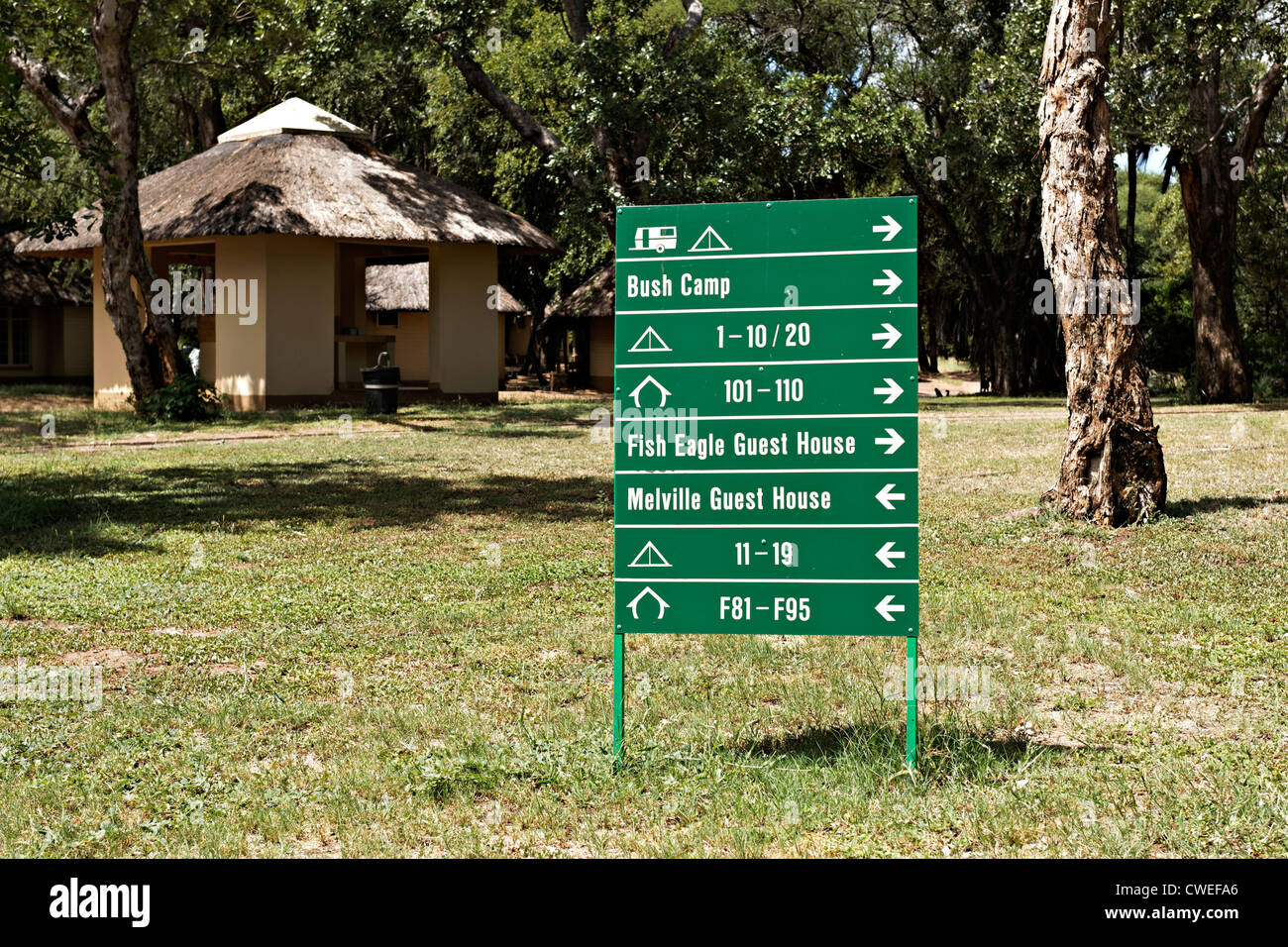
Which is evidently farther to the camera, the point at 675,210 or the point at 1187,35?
the point at 1187,35

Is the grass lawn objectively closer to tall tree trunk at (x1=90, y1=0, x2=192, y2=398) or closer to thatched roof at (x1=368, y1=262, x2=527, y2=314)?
tall tree trunk at (x1=90, y1=0, x2=192, y2=398)

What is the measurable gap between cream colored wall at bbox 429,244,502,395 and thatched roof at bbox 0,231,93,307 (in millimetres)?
A: 15604

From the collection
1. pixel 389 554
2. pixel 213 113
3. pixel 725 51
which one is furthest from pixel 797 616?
pixel 213 113

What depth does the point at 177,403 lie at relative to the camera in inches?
887

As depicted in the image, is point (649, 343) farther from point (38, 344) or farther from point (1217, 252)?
point (38, 344)

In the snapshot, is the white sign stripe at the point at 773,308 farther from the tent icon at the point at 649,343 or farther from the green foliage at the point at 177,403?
the green foliage at the point at 177,403

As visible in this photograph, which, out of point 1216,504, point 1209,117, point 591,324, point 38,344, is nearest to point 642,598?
point 1216,504

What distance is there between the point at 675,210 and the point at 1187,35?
21691 mm

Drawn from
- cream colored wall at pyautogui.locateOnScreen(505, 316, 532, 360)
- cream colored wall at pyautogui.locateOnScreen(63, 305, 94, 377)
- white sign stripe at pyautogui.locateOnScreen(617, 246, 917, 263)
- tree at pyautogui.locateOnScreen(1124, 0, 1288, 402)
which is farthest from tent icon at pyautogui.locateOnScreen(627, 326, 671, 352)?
cream colored wall at pyautogui.locateOnScreen(505, 316, 532, 360)

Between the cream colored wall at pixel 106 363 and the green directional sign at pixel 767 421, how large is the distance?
26.5m

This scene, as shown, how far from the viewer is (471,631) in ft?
23.9

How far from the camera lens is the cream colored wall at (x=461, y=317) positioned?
29.6m

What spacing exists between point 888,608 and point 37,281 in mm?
41703

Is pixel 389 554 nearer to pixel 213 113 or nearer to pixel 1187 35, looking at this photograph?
pixel 1187 35
